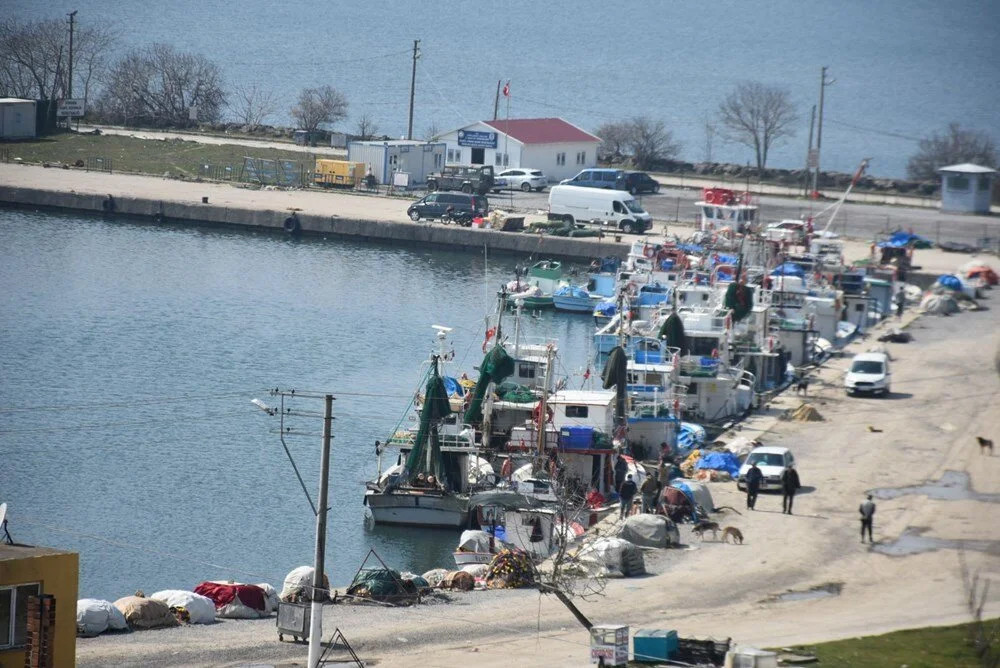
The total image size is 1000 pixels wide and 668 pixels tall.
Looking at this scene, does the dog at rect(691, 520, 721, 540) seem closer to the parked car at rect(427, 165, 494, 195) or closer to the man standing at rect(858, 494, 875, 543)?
the man standing at rect(858, 494, 875, 543)

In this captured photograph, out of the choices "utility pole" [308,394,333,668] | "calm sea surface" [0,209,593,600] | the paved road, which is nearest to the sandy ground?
"utility pole" [308,394,333,668]

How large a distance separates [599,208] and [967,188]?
17.0 meters

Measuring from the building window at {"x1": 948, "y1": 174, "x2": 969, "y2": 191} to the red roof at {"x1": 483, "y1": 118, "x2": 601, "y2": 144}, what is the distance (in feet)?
59.3

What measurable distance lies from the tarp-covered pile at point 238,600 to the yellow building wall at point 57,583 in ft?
18.0

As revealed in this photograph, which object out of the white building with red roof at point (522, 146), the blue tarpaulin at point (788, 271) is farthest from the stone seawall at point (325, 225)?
the blue tarpaulin at point (788, 271)

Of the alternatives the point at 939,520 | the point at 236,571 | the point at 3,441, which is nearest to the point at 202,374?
the point at 3,441

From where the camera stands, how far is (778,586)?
22141 mm

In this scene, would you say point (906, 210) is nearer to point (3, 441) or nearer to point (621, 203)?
point (621, 203)

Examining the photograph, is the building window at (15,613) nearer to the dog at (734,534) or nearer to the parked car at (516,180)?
the dog at (734,534)

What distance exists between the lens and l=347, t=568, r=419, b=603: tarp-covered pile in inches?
824

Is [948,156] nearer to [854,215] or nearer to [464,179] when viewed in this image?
[854,215]

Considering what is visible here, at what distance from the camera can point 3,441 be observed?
104ft

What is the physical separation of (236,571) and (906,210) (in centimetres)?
5001

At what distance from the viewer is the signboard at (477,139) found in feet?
237
